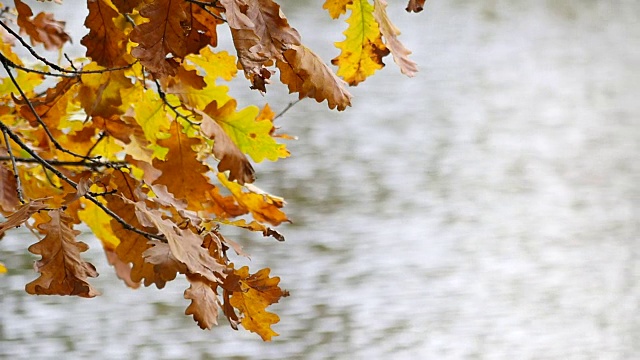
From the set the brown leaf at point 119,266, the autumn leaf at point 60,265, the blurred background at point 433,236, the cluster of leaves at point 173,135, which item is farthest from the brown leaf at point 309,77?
the blurred background at point 433,236

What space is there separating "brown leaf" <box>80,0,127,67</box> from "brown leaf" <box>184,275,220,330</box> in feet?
0.82

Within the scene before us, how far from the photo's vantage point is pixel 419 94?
456 centimetres

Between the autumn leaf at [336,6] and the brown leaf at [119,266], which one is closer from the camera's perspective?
the autumn leaf at [336,6]

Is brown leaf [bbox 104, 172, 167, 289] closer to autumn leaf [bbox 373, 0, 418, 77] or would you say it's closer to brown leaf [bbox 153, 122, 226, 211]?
brown leaf [bbox 153, 122, 226, 211]

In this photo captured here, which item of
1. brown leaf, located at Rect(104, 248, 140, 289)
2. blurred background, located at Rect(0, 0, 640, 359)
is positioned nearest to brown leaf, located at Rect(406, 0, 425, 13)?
brown leaf, located at Rect(104, 248, 140, 289)

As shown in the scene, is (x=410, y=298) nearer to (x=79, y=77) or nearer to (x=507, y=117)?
(x=79, y=77)

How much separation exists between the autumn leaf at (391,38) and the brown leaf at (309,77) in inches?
2.4

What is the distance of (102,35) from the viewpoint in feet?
2.57

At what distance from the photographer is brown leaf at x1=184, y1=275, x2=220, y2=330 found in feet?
2.12

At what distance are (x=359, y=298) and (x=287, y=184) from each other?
81 cm

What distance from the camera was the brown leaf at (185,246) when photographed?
2.00 ft

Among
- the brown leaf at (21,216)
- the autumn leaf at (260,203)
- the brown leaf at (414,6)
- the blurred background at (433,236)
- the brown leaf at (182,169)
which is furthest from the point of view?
the blurred background at (433,236)

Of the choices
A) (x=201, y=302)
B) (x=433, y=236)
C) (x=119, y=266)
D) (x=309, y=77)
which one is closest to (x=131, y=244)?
(x=201, y=302)

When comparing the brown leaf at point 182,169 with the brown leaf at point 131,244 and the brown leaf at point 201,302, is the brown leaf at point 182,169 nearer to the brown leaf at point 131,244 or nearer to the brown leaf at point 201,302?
the brown leaf at point 131,244
